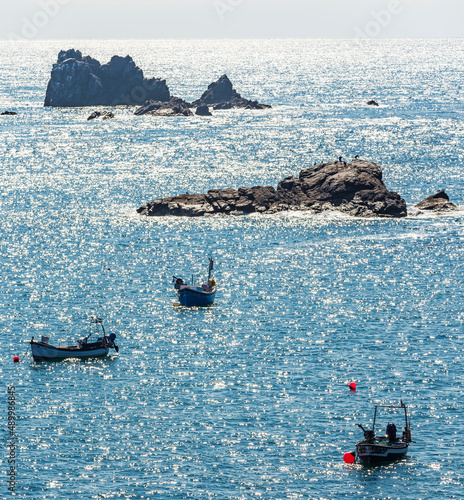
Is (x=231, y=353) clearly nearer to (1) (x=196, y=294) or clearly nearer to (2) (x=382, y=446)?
(1) (x=196, y=294)

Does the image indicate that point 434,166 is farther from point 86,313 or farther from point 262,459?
point 262,459

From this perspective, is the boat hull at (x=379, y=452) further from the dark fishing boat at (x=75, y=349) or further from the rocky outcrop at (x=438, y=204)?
the rocky outcrop at (x=438, y=204)

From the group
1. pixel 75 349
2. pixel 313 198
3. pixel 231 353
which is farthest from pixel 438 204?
pixel 75 349

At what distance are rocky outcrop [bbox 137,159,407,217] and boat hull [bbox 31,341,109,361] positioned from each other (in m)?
55.7

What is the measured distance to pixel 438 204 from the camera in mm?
138500

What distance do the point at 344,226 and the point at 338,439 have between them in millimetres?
64913

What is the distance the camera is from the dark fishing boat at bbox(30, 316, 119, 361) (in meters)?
82.9

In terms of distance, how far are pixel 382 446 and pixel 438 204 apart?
8009 centimetres

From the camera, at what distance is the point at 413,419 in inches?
2776

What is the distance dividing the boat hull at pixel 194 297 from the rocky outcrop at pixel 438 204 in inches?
1995

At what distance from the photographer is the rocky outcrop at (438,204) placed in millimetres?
137875

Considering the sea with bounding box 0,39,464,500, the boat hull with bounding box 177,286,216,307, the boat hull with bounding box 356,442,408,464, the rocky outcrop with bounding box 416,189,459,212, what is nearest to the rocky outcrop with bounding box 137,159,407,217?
the sea with bounding box 0,39,464,500

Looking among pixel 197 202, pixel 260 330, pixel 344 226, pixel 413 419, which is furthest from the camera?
pixel 197 202

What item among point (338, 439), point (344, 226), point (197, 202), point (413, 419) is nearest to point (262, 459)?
point (338, 439)
